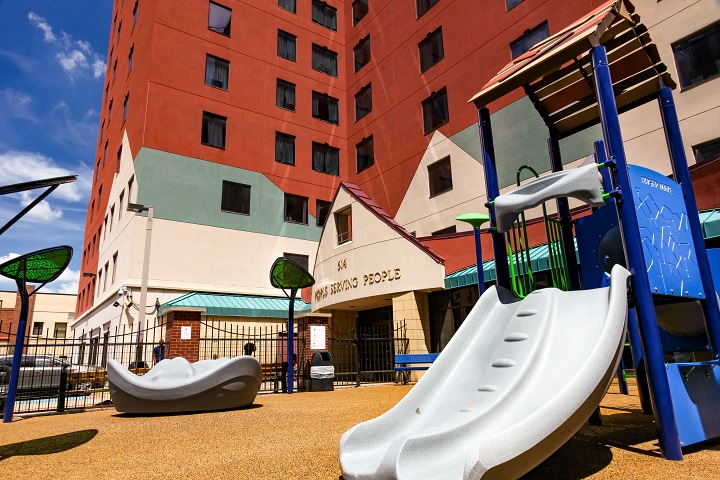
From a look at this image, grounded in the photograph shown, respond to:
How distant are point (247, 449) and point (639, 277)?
4.40 meters

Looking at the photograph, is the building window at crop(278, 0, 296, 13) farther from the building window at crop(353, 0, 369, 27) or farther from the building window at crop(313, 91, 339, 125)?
the building window at crop(313, 91, 339, 125)

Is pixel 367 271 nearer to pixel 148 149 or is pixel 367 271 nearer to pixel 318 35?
pixel 148 149

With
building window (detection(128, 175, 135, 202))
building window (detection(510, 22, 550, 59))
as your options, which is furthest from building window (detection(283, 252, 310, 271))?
building window (detection(510, 22, 550, 59))

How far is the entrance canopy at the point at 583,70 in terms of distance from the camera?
16.6ft

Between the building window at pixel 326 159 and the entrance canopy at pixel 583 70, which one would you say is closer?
the entrance canopy at pixel 583 70

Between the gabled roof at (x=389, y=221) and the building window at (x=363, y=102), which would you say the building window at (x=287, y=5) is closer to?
the building window at (x=363, y=102)

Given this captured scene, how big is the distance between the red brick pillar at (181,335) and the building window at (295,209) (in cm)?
1296

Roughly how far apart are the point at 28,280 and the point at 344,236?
494 inches

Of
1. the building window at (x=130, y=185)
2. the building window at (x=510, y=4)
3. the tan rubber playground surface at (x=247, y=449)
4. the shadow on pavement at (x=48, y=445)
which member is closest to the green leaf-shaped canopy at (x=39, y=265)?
the tan rubber playground surface at (x=247, y=449)

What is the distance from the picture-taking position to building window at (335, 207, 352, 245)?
67.0 ft

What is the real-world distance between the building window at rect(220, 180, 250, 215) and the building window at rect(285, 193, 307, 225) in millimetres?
2411

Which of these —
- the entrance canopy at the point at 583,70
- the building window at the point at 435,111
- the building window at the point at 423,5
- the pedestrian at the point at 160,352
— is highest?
the building window at the point at 423,5

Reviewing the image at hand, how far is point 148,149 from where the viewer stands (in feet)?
76.4

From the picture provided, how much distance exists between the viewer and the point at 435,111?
23797 millimetres
